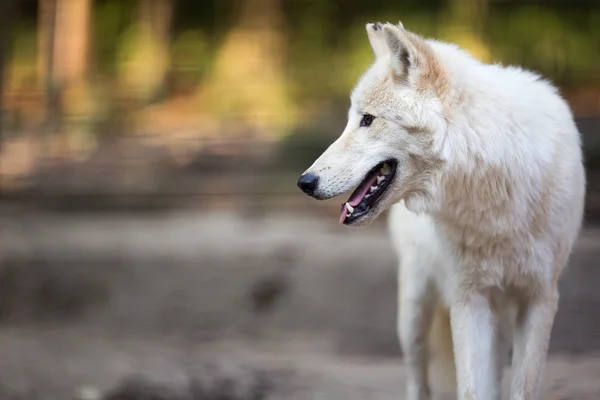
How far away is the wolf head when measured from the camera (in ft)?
9.96

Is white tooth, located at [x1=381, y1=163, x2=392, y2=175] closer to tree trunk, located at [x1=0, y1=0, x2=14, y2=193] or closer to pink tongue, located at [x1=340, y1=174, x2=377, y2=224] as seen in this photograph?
pink tongue, located at [x1=340, y1=174, x2=377, y2=224]

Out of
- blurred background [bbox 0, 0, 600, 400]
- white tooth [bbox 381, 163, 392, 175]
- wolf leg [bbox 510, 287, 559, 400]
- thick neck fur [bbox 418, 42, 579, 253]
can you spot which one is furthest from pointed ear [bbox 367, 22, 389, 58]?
Answer: blurred background [bbox 0, 0, 600, 400]

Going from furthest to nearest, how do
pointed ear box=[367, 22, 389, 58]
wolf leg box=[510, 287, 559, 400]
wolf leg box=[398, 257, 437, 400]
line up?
wolf leg box=[398, 257, 437, 400] → pointed ear box=[367, 22, 389, 58] → wolf leg box=[510, 287, 559, 400]

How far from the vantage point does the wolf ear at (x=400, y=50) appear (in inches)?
118

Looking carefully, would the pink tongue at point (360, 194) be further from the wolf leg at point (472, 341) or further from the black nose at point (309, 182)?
the wolf leg at point (472, 341)

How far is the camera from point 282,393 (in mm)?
4699

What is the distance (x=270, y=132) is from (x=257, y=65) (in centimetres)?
65

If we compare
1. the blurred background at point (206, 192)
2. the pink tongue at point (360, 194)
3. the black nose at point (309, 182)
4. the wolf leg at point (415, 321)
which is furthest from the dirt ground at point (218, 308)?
the black nose at point (309, 182)

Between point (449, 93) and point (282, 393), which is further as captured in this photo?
point (282, 393)

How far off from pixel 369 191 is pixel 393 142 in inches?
7.5

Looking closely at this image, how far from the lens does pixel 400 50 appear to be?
120 inches

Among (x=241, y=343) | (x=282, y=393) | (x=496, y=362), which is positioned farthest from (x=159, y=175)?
(x=496, y=362)

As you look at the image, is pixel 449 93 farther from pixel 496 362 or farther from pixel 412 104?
pixel 496 362

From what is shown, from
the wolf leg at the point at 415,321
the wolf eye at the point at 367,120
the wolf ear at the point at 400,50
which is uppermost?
the wolf ear at the point at 400,50
